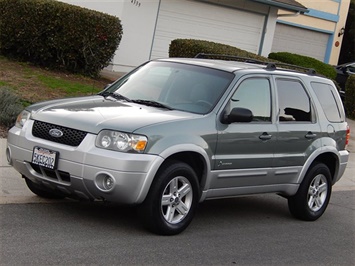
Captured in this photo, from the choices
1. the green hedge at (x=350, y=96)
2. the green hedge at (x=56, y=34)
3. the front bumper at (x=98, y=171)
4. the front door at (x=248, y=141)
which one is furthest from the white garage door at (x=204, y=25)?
the front bumper at (x=98, y=171)

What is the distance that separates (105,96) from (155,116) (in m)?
1.22

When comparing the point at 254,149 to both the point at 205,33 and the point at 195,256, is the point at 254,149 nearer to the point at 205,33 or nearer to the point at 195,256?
the point at 195,256

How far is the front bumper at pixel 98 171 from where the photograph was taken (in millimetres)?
6395

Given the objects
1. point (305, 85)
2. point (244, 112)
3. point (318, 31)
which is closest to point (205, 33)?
point (318, 31)

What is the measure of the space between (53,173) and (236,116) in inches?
77.5

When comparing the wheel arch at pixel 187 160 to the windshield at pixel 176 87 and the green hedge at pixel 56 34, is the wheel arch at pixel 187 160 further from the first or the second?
the green hedge at pixel 56 34

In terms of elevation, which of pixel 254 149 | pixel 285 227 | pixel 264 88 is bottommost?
pixel 285 227

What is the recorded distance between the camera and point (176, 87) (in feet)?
25.4

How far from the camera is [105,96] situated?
7.94 metres

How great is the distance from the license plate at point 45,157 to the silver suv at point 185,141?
10 millimetres

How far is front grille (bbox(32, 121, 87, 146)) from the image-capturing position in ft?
21.8

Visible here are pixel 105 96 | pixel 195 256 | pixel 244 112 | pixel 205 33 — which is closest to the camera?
→ pixel 195 256

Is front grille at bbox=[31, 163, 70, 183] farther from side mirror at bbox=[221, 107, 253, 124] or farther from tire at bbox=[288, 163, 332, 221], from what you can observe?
tire at bbox=[288, 163, 332, 221]

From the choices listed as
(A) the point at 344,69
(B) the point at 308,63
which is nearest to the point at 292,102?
(B) the point at 308,63
